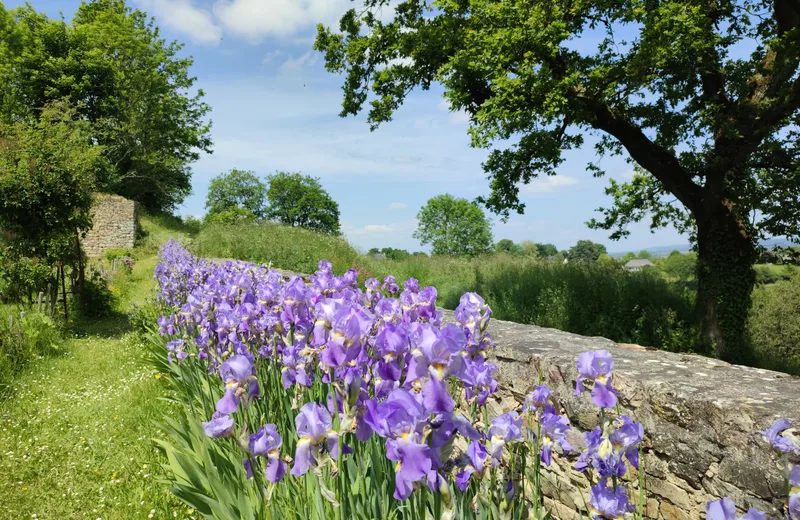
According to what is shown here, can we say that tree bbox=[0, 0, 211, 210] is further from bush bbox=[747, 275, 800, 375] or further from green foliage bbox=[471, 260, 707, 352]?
bush bbox=[747, 275, 800, 375]

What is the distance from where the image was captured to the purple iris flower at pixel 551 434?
1.47 meters

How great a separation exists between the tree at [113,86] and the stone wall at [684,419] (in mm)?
26252

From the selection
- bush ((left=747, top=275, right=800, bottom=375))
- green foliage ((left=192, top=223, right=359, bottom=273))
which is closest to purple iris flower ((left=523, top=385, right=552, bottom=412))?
green foliage ((left=192, top=223, right=359, bottom=273))

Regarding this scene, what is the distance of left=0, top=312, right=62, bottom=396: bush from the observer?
6000 mm

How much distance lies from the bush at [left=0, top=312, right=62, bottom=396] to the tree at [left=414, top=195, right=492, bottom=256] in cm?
4172

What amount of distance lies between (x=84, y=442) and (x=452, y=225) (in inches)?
1803

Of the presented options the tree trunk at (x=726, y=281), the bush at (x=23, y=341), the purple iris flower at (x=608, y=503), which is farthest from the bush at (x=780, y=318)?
the bush at (x=23, y=341)

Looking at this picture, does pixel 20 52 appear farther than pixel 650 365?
Yes

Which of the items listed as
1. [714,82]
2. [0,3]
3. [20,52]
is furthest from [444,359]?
[0,3]

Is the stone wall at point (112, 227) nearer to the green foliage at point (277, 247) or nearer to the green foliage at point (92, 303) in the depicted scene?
the green foliage at point (277, 247)

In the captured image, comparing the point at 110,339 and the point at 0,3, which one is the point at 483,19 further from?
the point at 0,3

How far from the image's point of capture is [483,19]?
339 inches

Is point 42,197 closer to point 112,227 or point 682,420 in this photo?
point 682,420

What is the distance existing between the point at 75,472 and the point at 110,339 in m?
5.09
